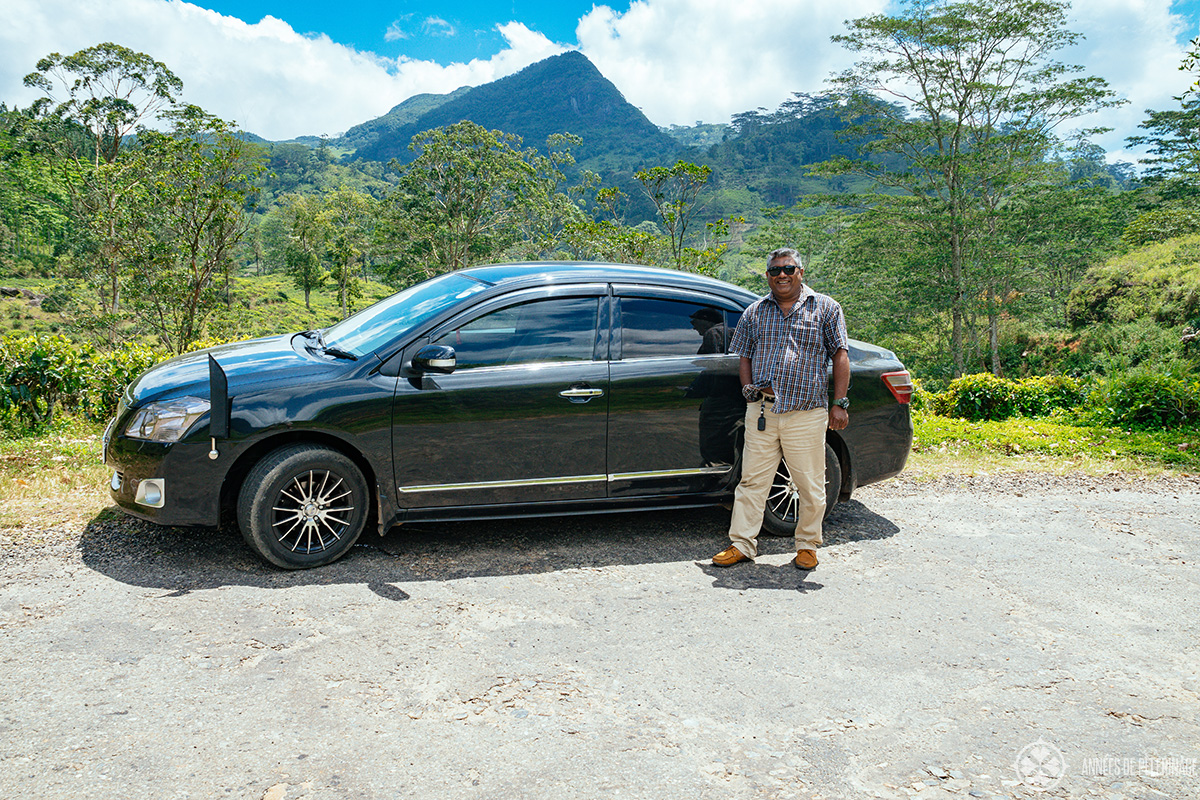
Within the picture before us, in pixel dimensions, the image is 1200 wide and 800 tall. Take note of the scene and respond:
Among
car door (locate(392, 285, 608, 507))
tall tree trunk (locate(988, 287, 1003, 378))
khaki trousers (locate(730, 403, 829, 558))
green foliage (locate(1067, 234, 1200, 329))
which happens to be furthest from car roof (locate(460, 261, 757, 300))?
tall tree trunk (locate(988, 287, 1003, 378))

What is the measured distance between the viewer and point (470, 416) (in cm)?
447

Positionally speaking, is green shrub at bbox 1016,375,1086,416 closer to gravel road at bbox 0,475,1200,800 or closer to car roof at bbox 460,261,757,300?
gravel road at bbox 0,475,1200,800

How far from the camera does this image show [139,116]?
3491 cm

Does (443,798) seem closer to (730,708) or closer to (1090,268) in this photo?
(730,708)

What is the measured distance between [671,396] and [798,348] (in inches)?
32.3

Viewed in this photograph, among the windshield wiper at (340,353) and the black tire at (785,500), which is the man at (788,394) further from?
the windshield wiper at (340,353)

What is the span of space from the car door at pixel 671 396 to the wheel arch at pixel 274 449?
1.48m

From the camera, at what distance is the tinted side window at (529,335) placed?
15.0ft

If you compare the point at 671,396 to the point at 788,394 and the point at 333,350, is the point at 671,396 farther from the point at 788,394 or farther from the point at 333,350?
the point at 333,350

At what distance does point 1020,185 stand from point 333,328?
35793 mm

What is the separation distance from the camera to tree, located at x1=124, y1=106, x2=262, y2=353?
2077 centimetres

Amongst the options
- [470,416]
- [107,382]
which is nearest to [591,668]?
[470,416]

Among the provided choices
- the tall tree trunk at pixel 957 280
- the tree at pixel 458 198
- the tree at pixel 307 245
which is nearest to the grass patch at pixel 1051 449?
the tall tree trunk at pixel 957 280

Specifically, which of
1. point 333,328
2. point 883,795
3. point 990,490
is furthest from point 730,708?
point 990,490
